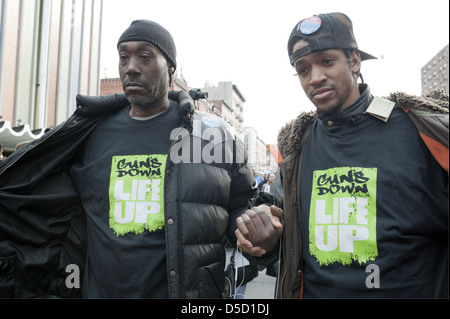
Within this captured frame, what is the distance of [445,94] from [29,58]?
17.2m

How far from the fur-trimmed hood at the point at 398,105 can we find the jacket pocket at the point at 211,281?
853 millimetres

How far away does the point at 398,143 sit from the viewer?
1.74 meters

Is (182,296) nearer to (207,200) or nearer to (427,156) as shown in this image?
(207,200)

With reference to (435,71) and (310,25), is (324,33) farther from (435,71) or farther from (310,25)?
(435,71)

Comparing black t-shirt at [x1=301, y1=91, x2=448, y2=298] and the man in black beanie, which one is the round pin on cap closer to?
black t-shirt at [x1=301, y1=91, x2=448, y2=298]

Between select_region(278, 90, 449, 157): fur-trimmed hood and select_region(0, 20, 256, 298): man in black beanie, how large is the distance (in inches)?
18.4

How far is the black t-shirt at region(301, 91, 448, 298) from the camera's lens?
5.29ft

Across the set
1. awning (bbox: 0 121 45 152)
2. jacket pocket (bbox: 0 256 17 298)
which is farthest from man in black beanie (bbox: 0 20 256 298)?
awning (bbox: 0 121 45 152)

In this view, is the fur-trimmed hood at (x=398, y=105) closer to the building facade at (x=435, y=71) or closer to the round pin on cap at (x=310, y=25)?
the round pin on cap at (x=310, y=25)

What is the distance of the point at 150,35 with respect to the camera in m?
2.46

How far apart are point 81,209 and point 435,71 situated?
98828 millimetres

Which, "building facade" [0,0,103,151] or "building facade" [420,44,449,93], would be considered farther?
"building facade" [420,44,449,93]
